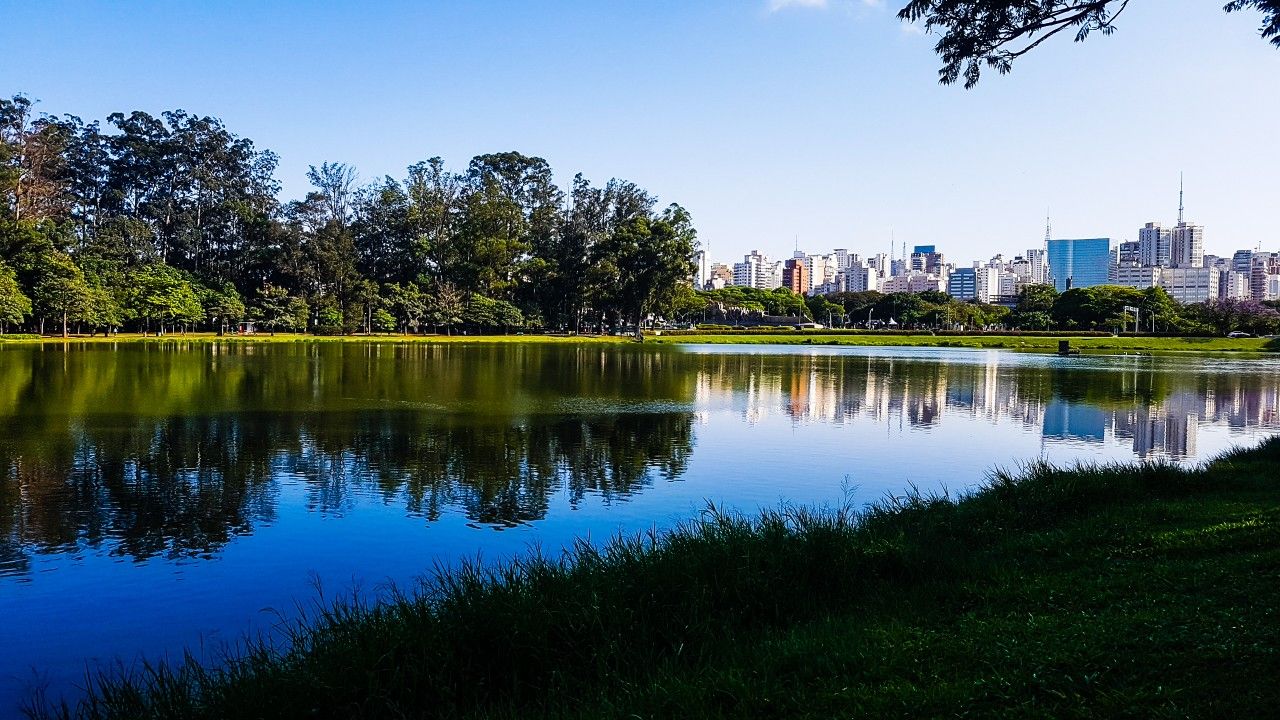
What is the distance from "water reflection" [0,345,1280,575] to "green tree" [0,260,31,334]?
56.0 ft

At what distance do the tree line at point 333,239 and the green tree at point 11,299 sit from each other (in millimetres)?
12469

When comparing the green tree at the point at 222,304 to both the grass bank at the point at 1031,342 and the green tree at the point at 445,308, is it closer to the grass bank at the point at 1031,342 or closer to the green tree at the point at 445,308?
the green tree at the point at 445,308

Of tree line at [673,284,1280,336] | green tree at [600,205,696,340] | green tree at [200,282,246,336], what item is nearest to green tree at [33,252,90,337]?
green tree at [200,282,246,336]

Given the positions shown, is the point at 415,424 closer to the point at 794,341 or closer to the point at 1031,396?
the point at 1031,396

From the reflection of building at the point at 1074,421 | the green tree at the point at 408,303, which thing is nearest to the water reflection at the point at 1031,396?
the reflection of building at the point at 1074,421

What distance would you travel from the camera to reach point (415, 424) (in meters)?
21.7

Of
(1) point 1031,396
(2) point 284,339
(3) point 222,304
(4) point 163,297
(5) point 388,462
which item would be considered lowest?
(5) point 388,462

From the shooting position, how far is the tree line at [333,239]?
82312mm

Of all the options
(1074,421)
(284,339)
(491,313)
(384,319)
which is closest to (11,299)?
(284,339)

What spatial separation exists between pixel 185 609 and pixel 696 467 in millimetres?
10058

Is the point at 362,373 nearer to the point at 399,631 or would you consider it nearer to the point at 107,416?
the point at 107,416

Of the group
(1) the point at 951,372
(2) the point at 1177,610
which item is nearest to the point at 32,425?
(2) the point at 1177,610

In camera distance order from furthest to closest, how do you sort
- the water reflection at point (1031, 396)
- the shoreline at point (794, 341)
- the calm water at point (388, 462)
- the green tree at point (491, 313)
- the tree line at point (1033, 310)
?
the tree line at point (1033, 310)
the green tree at point (491, 313)
the shoreline at point (794, 341)
the water reflection at point (1031, 396)
the calm water at point (388, 462)

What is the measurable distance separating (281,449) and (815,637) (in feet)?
46.8
